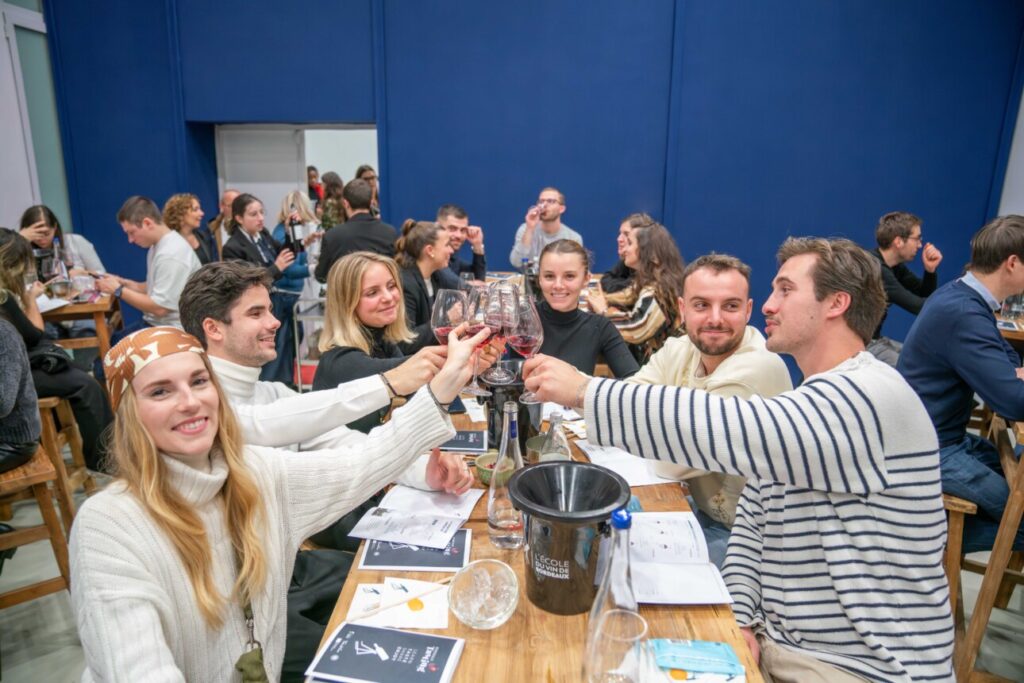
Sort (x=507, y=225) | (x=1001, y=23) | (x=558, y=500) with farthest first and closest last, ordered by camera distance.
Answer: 1. (x=507, y=225)
2. (x=1001, y=23)
3. (x=558, y=500)

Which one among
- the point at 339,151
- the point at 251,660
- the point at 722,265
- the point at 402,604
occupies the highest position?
the point at 339,151

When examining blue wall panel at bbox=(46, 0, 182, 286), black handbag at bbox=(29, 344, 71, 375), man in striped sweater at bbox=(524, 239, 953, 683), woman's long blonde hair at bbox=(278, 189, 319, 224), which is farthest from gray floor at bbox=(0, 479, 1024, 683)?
blue wall panel at bbox=(46, 0, 182, 286)

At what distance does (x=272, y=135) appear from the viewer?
21.6 ft

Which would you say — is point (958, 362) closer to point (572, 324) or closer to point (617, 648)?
point (572, 324)

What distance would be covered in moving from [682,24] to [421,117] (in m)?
2.44

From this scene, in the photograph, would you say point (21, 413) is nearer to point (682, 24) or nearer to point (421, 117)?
Answer: point (421, 117)

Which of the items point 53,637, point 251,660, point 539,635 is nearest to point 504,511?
point 539,635

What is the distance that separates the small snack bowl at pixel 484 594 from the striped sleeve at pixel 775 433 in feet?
1.26

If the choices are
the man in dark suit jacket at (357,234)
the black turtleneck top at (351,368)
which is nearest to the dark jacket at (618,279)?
the man in dark suit jacket at (357,234)

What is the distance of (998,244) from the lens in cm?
247

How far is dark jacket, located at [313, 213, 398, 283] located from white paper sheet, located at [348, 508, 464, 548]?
125 inches

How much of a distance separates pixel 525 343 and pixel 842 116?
5154 mm

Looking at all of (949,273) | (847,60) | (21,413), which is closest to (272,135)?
(21,413)

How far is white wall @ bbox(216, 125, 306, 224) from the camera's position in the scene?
6.62m
